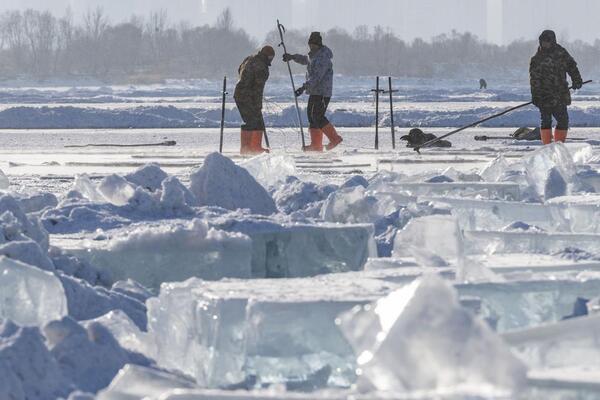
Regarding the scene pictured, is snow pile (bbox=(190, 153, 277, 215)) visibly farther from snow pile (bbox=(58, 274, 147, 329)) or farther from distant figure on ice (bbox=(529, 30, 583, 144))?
distant figure on ice (bbox=(529, 30, 583, 144))

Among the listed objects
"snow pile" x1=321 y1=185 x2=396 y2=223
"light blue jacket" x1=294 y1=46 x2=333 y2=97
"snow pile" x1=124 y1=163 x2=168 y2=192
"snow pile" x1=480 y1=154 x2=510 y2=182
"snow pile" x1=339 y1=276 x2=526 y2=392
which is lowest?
"snow pile" x1=480 y1=154 x2=510 y2=182

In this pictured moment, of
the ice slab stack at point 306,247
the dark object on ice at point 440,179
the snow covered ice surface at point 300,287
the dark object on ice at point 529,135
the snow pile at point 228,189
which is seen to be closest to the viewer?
the snow covered ice surface at point 300,287

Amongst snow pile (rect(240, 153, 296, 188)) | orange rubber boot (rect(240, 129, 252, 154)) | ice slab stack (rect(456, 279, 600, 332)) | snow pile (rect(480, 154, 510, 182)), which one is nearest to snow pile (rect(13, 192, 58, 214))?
snow pile (rect(240, 153, 296, 188))

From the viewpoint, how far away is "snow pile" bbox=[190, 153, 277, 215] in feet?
24.1

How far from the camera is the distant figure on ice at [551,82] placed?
15320 mm

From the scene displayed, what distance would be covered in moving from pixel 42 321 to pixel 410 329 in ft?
5.96

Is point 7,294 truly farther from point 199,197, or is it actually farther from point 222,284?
point 199,197

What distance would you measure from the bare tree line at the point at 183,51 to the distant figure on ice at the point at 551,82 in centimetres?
10499

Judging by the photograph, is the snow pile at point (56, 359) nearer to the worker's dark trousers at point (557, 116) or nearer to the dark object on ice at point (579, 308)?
the dark object on ice at point (579, 308)

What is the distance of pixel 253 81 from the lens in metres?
17.1

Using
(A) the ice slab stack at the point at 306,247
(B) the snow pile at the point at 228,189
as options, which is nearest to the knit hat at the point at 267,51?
(B) the snow pile at the point at 228,189

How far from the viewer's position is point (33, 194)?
7820 millimetres

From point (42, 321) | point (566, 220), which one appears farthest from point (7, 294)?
point (566, 220)

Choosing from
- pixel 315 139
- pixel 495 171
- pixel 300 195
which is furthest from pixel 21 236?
pixel 315 139
